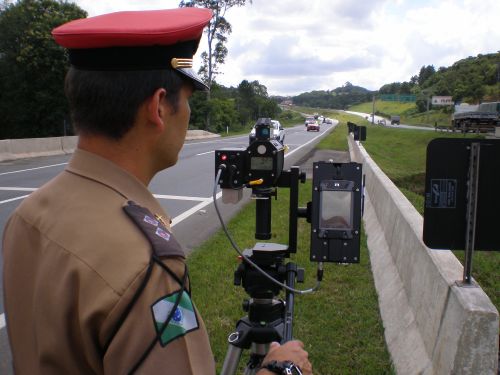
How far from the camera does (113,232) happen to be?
1.26 metres

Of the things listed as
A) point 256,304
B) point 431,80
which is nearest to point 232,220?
point 256,304

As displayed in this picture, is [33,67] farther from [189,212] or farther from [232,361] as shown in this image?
[232,361]

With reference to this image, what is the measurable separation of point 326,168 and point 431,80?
4432 inches

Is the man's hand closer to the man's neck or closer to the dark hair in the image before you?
the man's neck

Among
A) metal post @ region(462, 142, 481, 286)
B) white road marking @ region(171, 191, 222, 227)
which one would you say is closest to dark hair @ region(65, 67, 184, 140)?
metal post @ region(462, 142, 481, 286)

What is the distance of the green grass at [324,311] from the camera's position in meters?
3.99

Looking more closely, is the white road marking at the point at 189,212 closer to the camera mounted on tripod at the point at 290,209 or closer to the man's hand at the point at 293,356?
the camera mounted on tripod at the point at 290,209

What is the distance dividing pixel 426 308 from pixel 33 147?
2033cm

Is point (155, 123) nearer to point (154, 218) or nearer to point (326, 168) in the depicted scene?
point (154, 218)

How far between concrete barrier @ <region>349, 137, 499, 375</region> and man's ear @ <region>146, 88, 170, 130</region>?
1.81 metres

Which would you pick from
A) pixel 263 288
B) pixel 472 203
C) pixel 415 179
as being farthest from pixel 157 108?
pixel 415 179

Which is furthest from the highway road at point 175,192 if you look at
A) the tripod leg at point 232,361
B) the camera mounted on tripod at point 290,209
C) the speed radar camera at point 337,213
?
the speed radar camera at point 337,213

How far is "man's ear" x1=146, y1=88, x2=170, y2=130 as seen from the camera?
1446 millimetres

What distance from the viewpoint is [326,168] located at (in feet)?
8.59
